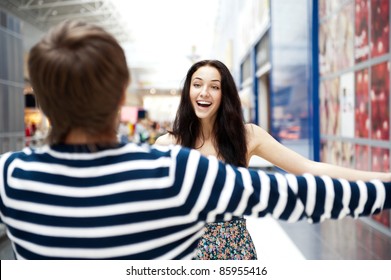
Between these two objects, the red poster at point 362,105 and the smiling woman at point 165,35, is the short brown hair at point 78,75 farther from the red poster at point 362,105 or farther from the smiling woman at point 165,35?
the smiling woman at point 165,35

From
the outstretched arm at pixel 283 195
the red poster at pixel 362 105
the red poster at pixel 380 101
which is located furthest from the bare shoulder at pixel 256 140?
the red poster at pixel 362 105

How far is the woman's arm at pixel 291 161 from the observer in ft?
3.01

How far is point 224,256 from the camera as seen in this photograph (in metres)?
1.77

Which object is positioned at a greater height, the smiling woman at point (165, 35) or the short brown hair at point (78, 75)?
the smiling woman at point (165, 35)

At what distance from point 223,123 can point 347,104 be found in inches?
155

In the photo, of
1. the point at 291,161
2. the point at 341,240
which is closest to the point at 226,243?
the point at 291,161

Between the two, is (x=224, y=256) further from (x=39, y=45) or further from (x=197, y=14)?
(x=197, y=14)

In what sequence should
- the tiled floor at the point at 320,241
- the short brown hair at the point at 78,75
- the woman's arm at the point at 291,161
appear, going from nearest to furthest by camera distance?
the short brown hair at the point at 78,75
the woman's arm at the point at 291,161
the tiled floor at the point at 320,241

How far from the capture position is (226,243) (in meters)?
1.77

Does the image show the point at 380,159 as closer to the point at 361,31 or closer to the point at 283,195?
the point at 361,31

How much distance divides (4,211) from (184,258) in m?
0.32

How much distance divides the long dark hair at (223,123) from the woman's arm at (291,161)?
0.05 metres
